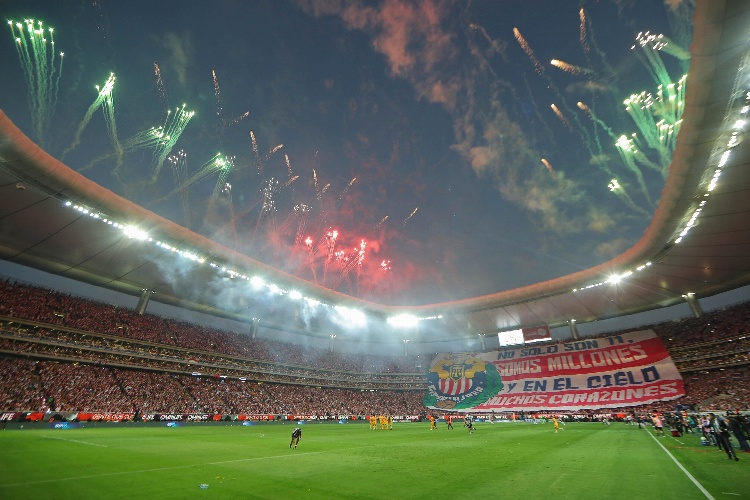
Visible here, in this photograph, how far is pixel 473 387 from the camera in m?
61.2

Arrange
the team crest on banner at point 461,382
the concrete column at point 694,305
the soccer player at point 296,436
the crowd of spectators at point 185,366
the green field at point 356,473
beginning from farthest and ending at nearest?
the team crest on banner at point 461,382, the concrete column at point 694,305, the crowd of spectators at point 185,366, the soccer player at point 296,436, the green field at point 356,473

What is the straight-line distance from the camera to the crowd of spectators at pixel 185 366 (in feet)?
99.1

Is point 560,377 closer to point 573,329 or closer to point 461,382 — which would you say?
point 573,329

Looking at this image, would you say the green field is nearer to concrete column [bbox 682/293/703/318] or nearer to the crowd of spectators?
the crowd of spectators

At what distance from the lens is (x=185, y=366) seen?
4256 cm

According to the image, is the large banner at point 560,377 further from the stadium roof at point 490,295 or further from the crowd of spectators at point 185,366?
the stadium roof at point 490,295

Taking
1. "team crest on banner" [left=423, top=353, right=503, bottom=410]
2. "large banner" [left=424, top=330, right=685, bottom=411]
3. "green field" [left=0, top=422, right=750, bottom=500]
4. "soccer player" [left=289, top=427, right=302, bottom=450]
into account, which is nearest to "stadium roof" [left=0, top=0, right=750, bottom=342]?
"large banner" [left=424, top=330, right=685, bottom=411]

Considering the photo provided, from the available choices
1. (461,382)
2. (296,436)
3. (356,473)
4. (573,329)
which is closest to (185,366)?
(296,436)

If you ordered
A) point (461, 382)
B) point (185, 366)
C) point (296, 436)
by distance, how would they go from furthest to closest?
point (461, 382), point (185, 366), point (296, 436)

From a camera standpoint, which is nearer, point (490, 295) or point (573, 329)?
point (490, 295)

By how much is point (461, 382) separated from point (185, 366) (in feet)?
149

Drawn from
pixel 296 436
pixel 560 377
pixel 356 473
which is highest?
pixel 560 377

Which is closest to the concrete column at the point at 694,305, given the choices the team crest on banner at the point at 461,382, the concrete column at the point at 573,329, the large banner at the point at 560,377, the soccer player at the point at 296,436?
the large banner at the point at 560,377

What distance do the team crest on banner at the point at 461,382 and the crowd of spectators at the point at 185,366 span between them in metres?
4.72
